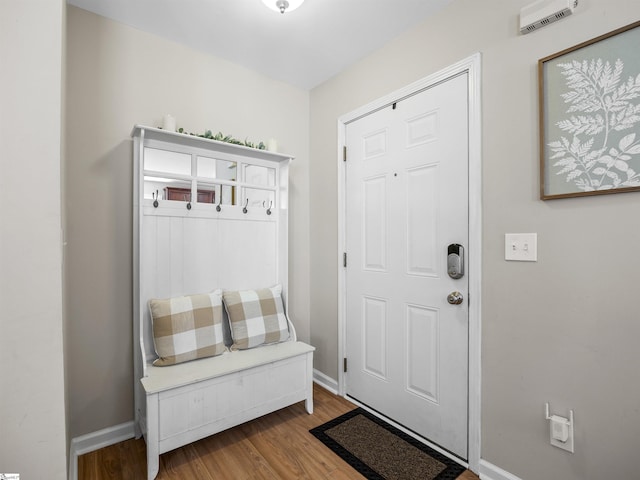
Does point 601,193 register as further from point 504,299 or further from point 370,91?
point 370,91

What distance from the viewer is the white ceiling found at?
1.82m

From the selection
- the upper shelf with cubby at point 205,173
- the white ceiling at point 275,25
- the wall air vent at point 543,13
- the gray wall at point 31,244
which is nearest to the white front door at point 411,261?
the wall air vent at point 543,13

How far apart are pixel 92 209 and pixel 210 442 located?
5.05ft

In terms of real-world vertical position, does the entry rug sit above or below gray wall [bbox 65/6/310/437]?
below

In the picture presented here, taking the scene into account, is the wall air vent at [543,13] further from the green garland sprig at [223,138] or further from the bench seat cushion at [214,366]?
the bench seat cushion at [214,366]

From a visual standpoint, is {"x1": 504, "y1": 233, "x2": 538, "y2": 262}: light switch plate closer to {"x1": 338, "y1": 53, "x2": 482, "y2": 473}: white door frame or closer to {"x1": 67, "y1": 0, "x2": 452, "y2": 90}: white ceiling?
{"x1": 338, "y1": 53, "x2": 482, "y2": 473}: white door frame

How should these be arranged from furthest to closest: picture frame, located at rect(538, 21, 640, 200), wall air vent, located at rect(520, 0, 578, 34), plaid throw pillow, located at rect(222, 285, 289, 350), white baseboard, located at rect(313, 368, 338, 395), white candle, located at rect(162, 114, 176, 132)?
white baseboard, located at rect(313, 368, 338, 395) → plaid throw pillow, located at rect(222, 285, 289, 350) → white candle, located at rect(162, 114, 176, 132) → wall air vent, located at rect(520, 0, 578, 34) → picture frame, located at rect(538, 21, 640, 200)

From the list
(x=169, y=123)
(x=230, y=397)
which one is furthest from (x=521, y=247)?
(x=169, y=123)

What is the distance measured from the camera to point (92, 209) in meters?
1.86

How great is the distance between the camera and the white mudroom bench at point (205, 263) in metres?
1.71

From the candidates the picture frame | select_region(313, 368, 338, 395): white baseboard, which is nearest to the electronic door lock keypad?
the picture frame

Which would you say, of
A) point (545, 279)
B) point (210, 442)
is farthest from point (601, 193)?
point (210, 442)

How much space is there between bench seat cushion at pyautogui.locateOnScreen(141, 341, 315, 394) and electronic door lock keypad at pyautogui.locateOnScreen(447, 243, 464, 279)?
106cm

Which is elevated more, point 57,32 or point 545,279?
point 57,32
